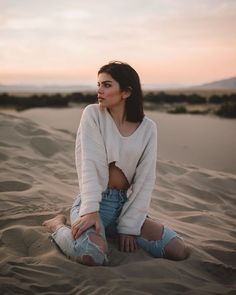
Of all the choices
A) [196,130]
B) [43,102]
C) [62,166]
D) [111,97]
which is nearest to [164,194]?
[62,166]

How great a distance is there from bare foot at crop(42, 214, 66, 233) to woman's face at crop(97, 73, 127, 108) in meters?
0.88

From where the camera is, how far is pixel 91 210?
2.49m

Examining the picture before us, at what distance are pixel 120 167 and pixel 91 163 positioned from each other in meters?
0.20

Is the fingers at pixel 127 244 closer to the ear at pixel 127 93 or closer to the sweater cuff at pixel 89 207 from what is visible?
the sweater cuff at pixel 89 207

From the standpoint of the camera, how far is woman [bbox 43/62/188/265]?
2.62 meters

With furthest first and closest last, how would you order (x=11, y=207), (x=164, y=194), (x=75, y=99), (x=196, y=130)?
(x=75, y=99) → (x=196, y=130) → (x=164, y=194) → (x=11, y=207)

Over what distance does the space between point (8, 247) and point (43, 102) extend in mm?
13269

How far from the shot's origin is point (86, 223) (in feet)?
8.13

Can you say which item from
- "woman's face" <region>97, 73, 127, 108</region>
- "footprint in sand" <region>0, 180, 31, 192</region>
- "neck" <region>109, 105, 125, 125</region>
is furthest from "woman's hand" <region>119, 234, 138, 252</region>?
"footprint in sand" <region>0, 180, 31, 192</region>

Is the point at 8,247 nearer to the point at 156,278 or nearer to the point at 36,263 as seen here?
the point at 36,263

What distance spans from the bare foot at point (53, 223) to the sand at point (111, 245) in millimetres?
62

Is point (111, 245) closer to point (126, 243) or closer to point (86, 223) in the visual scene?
point (126, 243)

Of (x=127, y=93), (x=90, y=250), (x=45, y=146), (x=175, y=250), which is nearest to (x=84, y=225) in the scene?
(x=90, y=250)

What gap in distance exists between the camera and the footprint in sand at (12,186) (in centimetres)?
368
